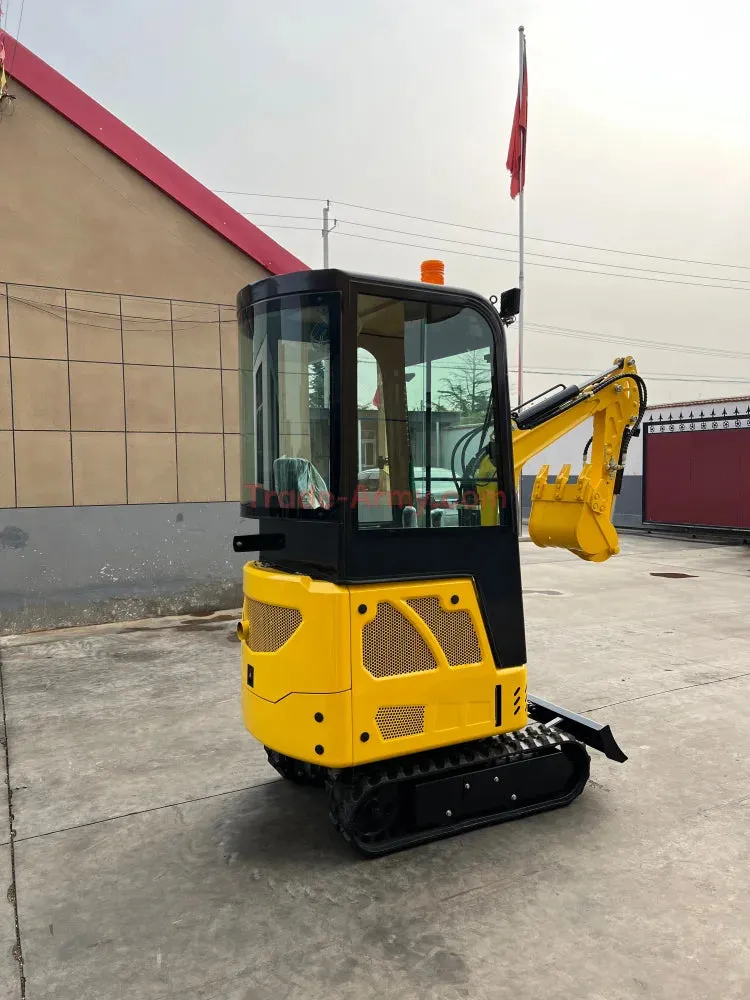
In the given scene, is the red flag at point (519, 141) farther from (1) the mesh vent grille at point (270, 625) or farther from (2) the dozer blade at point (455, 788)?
(1) the mesh vent grille at point (270, 625)

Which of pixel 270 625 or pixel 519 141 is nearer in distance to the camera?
pixel 270 625

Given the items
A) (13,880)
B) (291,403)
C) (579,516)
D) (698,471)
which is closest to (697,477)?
(698,471)

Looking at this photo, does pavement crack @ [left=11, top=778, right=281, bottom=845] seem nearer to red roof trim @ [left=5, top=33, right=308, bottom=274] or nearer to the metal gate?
red roof trim @ [left=5, top=33, right=308, bottom=274]

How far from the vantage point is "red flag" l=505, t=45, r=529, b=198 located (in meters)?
21.9

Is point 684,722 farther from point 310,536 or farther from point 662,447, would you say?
point 662,447

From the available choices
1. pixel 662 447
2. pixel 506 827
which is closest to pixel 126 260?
pixel 506 827

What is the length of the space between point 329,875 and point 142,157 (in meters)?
7.67

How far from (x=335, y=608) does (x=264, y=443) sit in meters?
0.85

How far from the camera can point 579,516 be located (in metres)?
4.27

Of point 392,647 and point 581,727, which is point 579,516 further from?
point 392,647

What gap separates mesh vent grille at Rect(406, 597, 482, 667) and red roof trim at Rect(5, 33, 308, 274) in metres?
6.48

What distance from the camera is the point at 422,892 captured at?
3.01 m

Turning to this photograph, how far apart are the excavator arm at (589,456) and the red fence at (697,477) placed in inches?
505

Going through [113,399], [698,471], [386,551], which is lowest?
[386,551]
